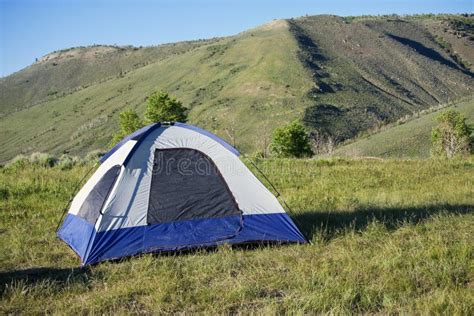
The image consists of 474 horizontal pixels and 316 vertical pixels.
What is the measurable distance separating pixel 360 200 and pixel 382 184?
10.1 ft

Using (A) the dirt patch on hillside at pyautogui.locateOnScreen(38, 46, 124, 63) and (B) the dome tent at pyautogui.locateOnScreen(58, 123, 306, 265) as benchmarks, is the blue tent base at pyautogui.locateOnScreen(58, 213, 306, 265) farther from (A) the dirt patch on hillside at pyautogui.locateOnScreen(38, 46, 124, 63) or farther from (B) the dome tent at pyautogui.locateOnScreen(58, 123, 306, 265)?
(A) the dirt patch on hillside at pyautogui.locateOnScreen(38, 46, 124, 63)

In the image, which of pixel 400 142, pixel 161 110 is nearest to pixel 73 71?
pixel 161 110

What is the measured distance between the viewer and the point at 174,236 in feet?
24.2

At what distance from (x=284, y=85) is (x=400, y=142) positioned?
30.1 m

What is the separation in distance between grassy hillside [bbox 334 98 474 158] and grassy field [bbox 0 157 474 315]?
1804 inches

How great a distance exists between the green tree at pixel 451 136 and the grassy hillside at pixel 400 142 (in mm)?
2299

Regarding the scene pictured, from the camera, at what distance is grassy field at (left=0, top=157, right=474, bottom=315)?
16.8 ft

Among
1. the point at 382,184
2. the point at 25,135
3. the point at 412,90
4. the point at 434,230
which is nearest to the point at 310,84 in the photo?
the point at 412,90

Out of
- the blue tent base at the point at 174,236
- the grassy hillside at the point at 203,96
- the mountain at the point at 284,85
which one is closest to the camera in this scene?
the blue tent base at the point at 174,236

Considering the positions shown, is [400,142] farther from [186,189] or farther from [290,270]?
[290,270]

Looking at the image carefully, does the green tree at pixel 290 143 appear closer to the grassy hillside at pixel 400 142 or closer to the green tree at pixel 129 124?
the grassy hillside at pixel 400 142

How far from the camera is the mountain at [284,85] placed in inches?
3002

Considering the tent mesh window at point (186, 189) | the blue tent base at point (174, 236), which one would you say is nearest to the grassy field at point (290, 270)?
the blue tent base at point (174, 236)

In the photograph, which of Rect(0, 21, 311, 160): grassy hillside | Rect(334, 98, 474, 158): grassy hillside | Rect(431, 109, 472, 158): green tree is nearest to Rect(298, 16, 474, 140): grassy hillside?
Rect(0, 21, 311, 160): grassy hillside
